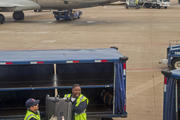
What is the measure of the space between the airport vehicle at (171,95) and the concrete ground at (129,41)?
252 centimetres

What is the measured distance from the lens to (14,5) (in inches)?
1377

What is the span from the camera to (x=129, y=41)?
86.3 feet

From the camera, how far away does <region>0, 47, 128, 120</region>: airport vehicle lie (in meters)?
10.1

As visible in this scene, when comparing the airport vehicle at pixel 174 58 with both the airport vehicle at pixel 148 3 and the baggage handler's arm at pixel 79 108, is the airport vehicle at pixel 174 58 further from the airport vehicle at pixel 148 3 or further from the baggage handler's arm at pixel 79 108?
the airport vehicle at pixel 148 3

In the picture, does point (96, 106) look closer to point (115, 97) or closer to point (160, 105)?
point (115, 97)

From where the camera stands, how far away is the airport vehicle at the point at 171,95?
895 cm

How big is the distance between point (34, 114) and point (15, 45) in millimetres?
17598

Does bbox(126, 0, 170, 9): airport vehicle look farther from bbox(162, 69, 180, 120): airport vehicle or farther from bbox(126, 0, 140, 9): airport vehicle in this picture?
bbox(162, 69, 180, 120): airport vehicle

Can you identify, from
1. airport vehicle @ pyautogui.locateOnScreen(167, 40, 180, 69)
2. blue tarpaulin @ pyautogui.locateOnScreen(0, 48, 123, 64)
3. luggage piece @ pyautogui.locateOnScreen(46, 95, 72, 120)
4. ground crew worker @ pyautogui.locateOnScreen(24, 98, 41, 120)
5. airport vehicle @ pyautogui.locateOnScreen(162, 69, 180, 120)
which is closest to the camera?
ground crew worker @ pyautogui.locateOnScreen(24, 98, 41, 120)

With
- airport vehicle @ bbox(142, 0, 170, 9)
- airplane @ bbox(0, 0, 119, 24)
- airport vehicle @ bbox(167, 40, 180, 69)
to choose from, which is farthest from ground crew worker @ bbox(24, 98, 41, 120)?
airport vehicle @ bbox(142, 0, 170, 9)

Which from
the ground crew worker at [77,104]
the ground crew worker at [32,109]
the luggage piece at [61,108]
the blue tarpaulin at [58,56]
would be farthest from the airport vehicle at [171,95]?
the ground crew worker at [32,109]

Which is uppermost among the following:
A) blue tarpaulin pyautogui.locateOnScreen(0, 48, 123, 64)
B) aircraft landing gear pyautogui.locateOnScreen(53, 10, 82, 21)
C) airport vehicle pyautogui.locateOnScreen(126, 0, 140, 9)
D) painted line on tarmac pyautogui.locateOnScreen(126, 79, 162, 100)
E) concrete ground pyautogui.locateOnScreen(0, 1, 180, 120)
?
airport vehicle pyautogui.locateOnScreen(126, 0, 140, 9)

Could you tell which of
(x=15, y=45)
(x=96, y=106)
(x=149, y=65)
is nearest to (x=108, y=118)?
(x=96, y=106)

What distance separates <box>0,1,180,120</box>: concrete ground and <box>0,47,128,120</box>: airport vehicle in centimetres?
154
